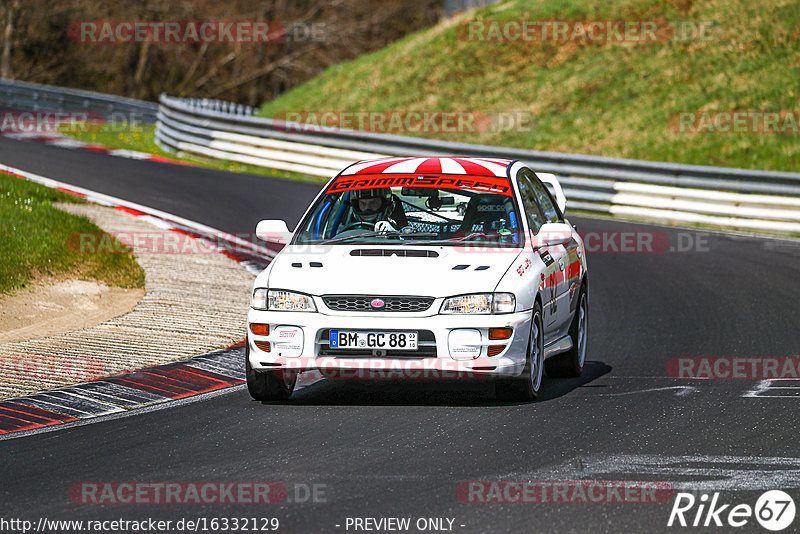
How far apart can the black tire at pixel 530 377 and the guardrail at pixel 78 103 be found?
93.9 feet

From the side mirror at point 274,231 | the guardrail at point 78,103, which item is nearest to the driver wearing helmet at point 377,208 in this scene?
the side mirror at point 274,231

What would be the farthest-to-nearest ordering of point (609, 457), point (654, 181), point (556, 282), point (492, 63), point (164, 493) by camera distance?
point (492, 63) → point (654, 181) → point (556, 282) → point (609, 457) → point (164, 493)

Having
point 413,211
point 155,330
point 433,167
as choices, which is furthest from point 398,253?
point 155,330

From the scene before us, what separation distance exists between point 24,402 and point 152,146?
21.8 meters

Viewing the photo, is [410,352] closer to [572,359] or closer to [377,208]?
[377,208]

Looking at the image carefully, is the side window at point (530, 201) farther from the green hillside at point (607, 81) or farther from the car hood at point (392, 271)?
the green hillside at point (607, 81)

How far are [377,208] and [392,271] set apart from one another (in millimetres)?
1356

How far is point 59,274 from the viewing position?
43.5 feet

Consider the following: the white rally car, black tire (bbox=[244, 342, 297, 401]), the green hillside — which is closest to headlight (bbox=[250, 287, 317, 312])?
the white rally car

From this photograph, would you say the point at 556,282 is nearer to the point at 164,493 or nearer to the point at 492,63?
the point at 164,493

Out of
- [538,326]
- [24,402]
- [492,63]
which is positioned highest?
[492,63]

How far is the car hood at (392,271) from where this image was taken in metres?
8.20

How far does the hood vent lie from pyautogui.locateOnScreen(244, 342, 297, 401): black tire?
907 mm

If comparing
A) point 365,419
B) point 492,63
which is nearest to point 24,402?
point 365,419
